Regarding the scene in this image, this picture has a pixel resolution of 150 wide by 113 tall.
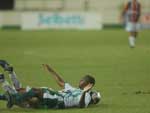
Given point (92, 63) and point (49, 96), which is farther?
point (92, 63)

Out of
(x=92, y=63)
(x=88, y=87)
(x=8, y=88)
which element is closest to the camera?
(x=8, y=88)

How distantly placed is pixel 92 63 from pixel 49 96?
11.1 meters

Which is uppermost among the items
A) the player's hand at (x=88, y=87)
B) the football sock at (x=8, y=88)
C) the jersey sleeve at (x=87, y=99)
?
the football sock at (x=8, y=88)

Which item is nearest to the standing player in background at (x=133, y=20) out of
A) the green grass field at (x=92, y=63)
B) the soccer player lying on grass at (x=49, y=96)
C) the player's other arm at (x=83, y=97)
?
the green grass field at (x=92, y=63)

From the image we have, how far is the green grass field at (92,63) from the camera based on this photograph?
48.1ft

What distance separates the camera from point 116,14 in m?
56.2

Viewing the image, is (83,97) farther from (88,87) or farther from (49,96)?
(49,96)

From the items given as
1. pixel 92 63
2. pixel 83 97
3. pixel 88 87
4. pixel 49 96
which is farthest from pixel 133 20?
pixel 49 96

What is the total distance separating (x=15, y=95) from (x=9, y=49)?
17.8 meters

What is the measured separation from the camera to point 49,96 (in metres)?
13.0

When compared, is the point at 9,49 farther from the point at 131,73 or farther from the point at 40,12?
the point at 40,12

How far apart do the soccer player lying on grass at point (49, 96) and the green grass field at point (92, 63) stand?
16 centimetres

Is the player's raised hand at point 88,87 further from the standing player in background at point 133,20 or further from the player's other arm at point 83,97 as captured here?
the standing player in background at point 133,20

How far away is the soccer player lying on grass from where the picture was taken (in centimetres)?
1290
